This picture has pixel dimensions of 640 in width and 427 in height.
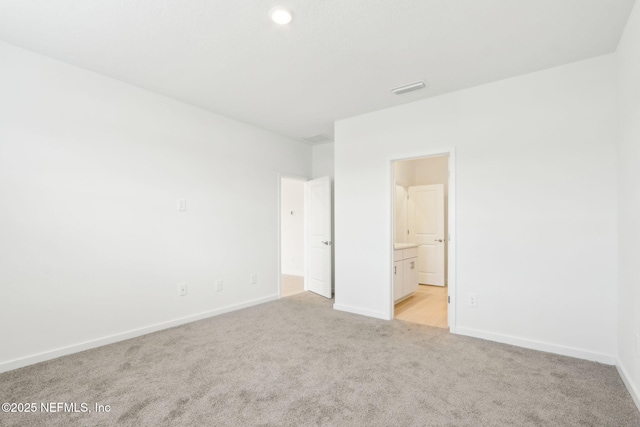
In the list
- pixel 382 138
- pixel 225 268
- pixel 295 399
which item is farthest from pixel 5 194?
pixel 382 138

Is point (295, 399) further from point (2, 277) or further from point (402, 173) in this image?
point (402, 173)

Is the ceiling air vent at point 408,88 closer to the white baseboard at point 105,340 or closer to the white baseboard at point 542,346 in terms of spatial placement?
the white baseboard at point 542,346

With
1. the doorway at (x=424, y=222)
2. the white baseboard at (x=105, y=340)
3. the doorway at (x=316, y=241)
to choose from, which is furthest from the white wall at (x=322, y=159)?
the white baseboard at (x=105, y=340)

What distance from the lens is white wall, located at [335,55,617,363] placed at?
2.57 meters

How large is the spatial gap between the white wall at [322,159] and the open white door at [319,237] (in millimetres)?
315

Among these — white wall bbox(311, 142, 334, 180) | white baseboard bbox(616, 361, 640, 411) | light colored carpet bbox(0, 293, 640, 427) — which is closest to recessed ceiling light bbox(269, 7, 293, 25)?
light colored carpet bbox(0, 293, 640, 427)

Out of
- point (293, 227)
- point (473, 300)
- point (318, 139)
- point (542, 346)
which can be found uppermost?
point (318, 139)

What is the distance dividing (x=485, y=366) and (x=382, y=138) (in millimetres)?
2657

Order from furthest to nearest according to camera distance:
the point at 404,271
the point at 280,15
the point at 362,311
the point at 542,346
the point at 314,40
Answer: the point at 404,271, the point at 362,311, the point at 542,346, the point at 314,40, the point at 280,15

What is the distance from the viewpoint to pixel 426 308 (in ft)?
13.9

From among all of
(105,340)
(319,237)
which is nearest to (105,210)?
(105,340)

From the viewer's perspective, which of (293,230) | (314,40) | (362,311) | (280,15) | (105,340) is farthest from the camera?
(293,230)

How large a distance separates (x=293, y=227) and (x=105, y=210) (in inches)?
167

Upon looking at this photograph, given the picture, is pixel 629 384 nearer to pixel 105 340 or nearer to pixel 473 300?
pixel 473 300
